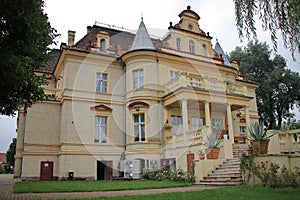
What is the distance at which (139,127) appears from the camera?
19375mm

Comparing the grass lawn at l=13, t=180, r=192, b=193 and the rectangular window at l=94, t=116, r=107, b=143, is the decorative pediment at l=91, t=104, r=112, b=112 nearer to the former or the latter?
the rectangular window at l=94, t=116, r=107, b=143

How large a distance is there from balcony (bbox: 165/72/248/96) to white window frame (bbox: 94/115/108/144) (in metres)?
5.29

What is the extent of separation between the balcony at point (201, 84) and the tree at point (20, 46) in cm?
1052

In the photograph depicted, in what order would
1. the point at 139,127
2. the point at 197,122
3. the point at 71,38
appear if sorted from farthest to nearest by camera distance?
1. the point at 71,38
2. the point at 197,122
3. the point at 139,127

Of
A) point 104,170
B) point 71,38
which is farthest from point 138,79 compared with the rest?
point 104,170

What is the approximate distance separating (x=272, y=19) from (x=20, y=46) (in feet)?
22.3

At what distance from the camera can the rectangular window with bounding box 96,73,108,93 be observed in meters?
20.4

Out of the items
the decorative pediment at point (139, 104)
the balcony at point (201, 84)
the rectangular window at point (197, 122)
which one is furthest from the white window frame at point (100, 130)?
the rectangular window at point (197, 122)

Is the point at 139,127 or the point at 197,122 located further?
the point at 197,122

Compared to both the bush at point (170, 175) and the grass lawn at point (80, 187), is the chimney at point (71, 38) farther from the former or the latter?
the grass lawn at point (80, 187)

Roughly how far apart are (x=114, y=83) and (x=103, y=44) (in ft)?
10.6

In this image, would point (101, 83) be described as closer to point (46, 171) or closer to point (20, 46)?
point (46, 171)

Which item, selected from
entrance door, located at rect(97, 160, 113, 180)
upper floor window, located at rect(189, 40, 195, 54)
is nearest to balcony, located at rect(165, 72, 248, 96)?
upper floor window, located at rect(189, 40, 195, 54)

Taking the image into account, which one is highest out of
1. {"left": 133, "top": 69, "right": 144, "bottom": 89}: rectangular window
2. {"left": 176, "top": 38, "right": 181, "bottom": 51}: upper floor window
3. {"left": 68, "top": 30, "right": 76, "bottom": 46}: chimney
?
{"left": 68, "top": 30, "right": 76, "bottom": 46}: chimney
